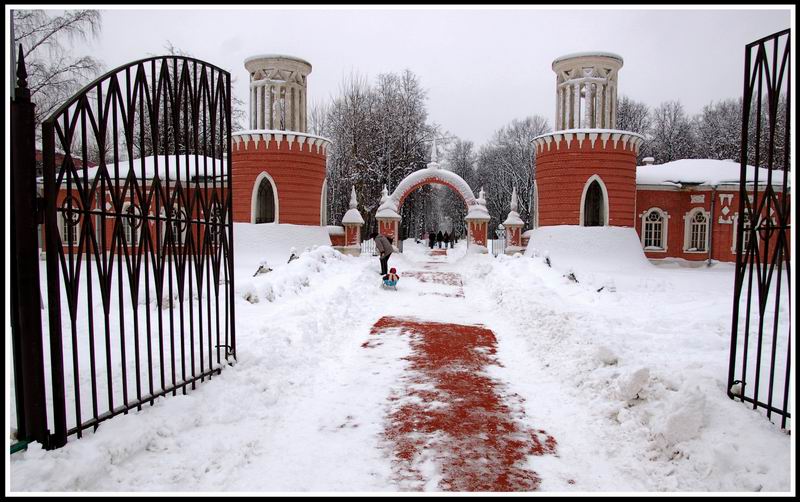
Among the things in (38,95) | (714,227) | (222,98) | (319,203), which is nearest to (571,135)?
(714,227)

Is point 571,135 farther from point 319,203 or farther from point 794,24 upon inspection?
point 794,24

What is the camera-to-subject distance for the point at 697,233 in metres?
24.6

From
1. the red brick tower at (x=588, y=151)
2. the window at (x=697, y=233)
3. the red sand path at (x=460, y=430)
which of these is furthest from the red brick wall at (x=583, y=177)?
the red sand path at (x=460, y=430)

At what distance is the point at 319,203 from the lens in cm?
2395

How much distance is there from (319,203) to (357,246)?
4021 millimetres

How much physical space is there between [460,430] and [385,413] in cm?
83

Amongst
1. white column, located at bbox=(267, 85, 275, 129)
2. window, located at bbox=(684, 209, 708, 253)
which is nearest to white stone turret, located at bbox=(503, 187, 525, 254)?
window, located at bbox=(684, 209, 708, 253)

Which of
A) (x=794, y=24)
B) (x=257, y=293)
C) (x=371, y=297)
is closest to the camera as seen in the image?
(x=794, y=24)

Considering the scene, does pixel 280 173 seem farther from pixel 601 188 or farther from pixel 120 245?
pixel 120 245

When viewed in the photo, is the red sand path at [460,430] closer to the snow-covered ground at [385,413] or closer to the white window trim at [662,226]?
the snow-covered ground at [385,413]

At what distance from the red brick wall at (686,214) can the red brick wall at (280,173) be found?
1546cm

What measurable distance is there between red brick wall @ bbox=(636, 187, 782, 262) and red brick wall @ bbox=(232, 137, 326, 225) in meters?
15.5

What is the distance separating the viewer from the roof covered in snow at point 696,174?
23.8m

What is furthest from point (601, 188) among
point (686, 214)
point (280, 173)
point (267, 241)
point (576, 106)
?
point (267, 241)
